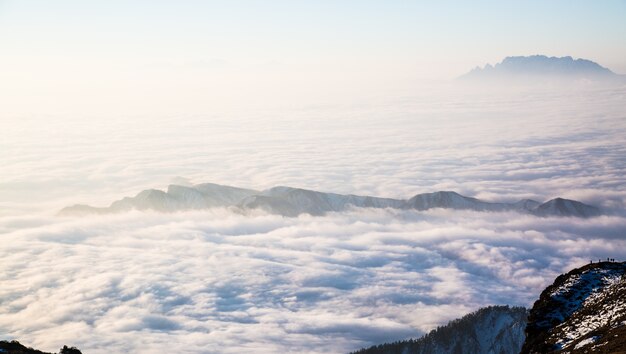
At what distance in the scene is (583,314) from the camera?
73938 millimetres

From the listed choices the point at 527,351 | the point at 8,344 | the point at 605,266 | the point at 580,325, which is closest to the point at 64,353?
the point at 8,344

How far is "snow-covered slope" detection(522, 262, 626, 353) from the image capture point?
6261 cm

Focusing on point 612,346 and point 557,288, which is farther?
point 557,288

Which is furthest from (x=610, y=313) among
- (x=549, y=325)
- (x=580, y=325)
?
(x=549, y=325)

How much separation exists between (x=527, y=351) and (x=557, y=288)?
16.0 metres

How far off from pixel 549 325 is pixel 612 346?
2070 centimetres

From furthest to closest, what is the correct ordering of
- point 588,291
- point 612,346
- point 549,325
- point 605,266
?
point 605,266 < point 588,291 < point 549,325 < point 612,346

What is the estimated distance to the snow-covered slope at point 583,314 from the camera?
6261 cm

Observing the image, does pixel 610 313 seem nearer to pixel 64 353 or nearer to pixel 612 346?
pixel 612 346

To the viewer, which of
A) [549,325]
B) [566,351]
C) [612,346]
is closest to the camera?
[612,346]

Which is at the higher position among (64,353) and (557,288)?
(557,288)

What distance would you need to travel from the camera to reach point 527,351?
238ft

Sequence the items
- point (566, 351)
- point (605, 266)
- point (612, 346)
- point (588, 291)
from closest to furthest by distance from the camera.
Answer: point (612, 346) < point (566, 351) < point (588, 291) < point (605, 266)

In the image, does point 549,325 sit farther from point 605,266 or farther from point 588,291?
point 605,266
